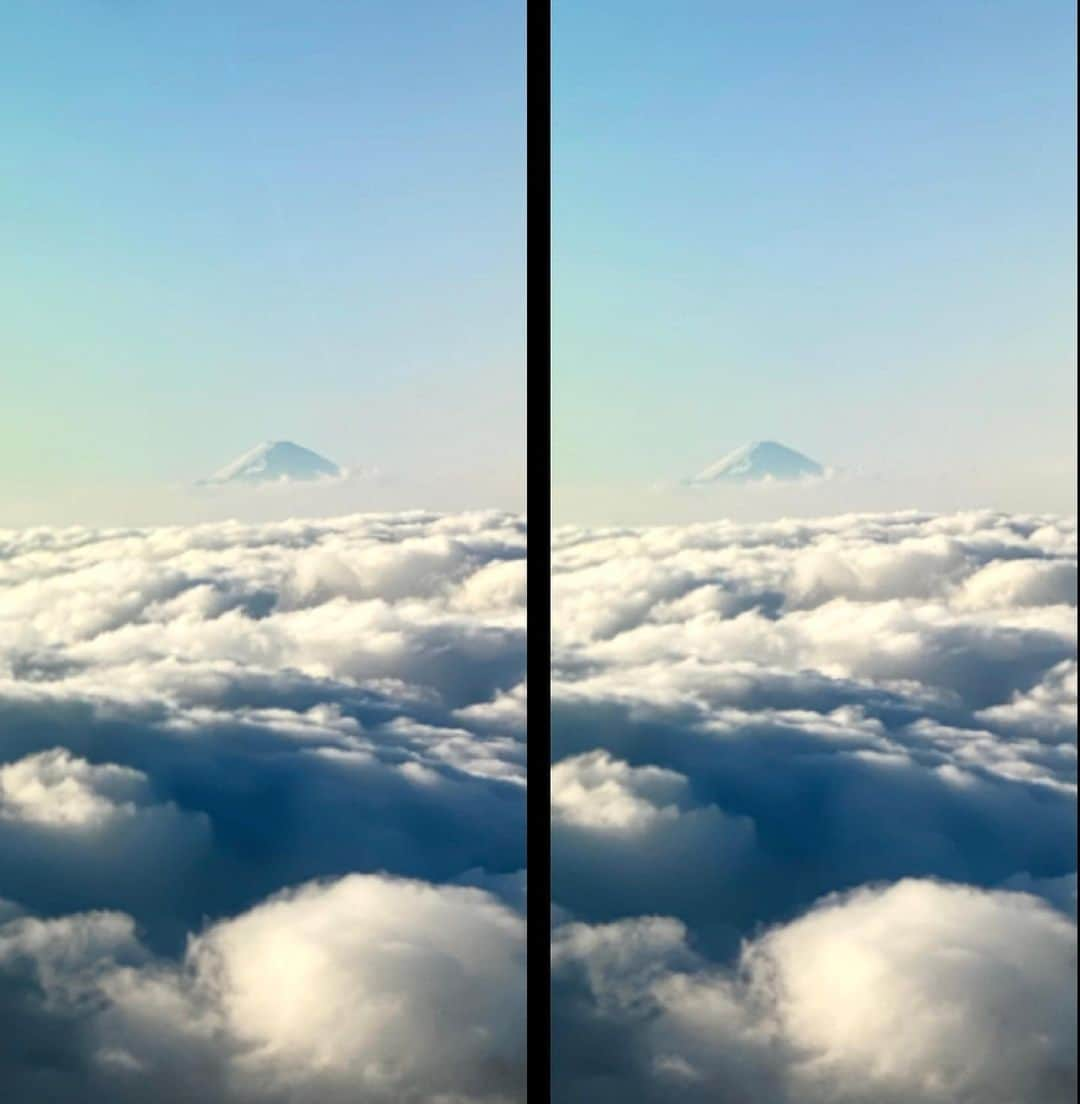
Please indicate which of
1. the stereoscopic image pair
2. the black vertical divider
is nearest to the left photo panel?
the stereoscopic image pair

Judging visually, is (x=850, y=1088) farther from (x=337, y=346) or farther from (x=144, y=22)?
(x=144, y=22)

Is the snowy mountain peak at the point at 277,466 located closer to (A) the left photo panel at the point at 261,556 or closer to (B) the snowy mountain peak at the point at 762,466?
(A) the left photo panel at the point at 261,556

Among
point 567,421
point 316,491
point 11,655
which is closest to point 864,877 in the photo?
point 567,421

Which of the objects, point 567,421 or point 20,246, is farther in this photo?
point 567,421

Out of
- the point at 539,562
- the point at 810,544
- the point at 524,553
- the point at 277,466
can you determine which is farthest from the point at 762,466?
the point at 539,562

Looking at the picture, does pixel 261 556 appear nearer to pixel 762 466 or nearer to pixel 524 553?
pixel 524 553

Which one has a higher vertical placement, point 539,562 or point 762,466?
point 762,466

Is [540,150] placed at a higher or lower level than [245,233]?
lower
